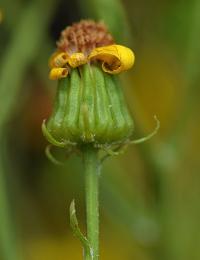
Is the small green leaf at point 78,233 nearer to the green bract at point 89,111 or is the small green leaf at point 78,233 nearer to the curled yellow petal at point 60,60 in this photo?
the green bract at point 89,111

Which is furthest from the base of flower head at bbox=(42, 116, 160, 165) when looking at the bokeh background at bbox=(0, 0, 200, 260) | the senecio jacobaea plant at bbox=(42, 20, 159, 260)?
the bokeh background at bbox=(0, 0, 200, 260)

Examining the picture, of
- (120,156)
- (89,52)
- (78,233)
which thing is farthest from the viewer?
(120,156)

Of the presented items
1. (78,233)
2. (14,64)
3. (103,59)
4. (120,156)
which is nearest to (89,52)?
(103,59)

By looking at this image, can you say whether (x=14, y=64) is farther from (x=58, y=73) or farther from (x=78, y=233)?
(x=78, y=233)

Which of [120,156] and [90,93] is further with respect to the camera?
[120,156]

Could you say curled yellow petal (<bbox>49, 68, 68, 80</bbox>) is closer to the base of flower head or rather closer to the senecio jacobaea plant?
the senecio jacobaea plant
